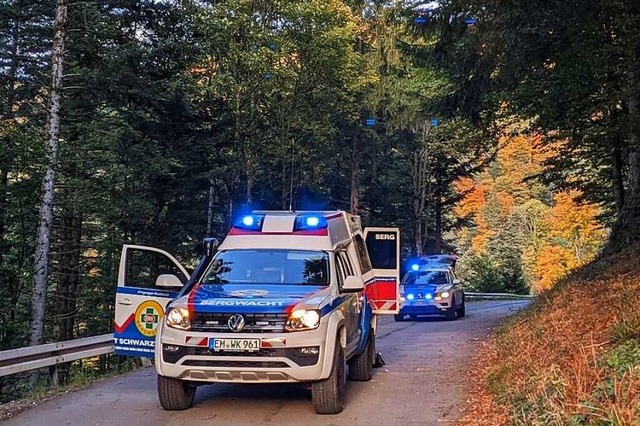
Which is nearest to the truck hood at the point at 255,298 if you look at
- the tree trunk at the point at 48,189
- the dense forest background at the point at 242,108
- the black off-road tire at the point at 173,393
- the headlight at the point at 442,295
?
the black off-road tire at the point at 173,393

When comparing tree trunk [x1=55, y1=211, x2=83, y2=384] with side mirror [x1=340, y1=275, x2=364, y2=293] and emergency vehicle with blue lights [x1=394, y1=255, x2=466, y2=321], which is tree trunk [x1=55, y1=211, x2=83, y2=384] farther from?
side mirror [x1=340, y1=275, x2=364, y2=293]

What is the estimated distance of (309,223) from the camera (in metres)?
9.00

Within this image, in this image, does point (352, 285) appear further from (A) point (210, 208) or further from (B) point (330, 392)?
(A) point (210, 208)

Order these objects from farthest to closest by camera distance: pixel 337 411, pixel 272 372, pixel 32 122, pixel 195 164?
pixel 195 164
pixel 32 122
pixel 337 411
pixel 272 372

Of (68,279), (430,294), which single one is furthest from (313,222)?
(430,294)

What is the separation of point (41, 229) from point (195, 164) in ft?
33.5

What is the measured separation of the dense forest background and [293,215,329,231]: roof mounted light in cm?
588

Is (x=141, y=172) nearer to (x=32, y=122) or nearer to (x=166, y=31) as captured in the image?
(x=32, y=122)

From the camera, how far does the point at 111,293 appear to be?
22672mm

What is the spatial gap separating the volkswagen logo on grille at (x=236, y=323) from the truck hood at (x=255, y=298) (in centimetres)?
6

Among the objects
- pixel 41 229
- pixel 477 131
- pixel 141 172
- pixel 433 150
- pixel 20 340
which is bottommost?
pixel 20 340

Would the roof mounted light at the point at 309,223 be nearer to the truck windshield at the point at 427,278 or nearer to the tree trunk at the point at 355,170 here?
the truck windshield at the point at 427,278

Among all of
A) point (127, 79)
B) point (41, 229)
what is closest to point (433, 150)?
point (127, 79)

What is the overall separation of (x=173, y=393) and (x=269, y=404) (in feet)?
4.01
